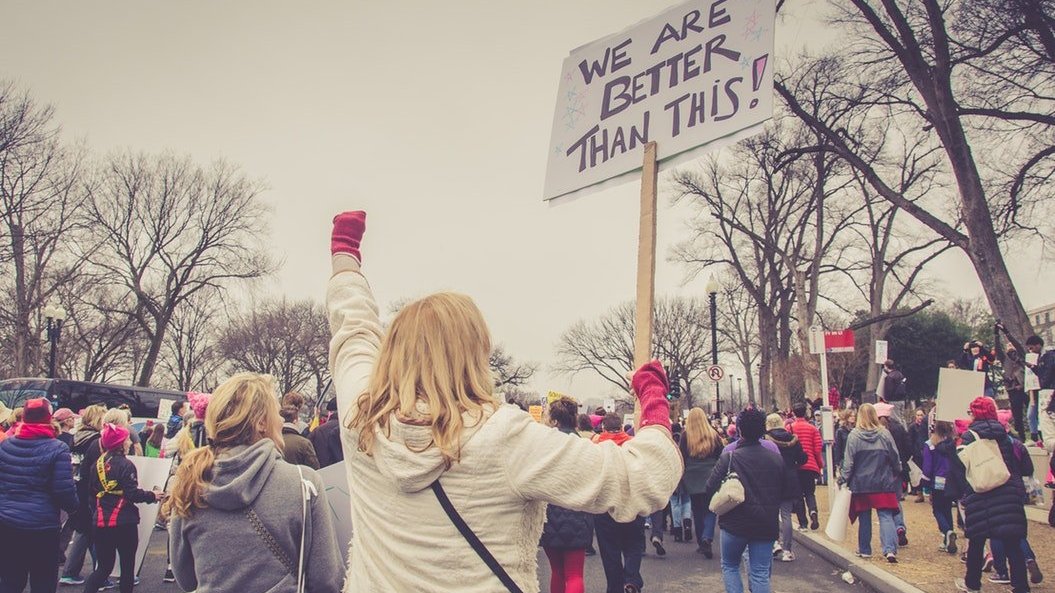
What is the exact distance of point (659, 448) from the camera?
5.88 ft

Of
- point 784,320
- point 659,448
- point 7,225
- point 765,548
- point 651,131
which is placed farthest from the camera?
point 784,320

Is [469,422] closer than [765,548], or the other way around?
[469,422]

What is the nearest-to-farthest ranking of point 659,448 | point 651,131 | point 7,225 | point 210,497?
1. point 659,448
2. point 210,497
3. point 651,131
4. point 7,225

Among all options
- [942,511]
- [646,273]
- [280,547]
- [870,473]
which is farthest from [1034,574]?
[280,547]

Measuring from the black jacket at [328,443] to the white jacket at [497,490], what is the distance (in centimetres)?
540

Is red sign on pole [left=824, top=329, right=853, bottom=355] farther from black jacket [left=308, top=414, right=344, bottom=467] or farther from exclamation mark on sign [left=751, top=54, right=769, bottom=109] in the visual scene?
exclamation mark on sign [left=751, top=54, right=769, bottom=109]

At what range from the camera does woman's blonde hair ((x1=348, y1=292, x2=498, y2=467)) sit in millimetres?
1847

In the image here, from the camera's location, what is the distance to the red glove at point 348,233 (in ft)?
8.51

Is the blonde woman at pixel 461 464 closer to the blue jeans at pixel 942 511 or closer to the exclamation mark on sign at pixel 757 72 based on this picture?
the exclamation mark on sign at pixel 757 72

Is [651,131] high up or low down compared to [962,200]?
down

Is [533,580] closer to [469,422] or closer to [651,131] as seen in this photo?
[469,422]

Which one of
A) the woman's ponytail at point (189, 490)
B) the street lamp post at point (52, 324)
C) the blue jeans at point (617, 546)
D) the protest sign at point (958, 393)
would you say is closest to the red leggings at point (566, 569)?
the blue jeans at point (617, 546)

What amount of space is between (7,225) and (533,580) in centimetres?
2902

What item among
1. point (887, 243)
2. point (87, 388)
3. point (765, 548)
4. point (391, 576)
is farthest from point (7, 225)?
Answer: point (887, 243)
